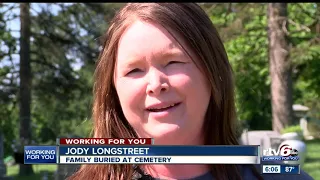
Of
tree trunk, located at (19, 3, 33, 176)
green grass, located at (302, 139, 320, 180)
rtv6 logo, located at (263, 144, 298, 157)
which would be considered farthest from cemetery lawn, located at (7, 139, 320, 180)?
tree trunk, located at (19, 3, 33, 176)

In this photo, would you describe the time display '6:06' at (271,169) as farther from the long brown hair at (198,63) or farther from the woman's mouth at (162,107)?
the woman's mouth at (162,107)

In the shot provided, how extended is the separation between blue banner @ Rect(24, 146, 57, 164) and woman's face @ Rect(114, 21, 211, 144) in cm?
17

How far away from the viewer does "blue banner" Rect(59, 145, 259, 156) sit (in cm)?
75

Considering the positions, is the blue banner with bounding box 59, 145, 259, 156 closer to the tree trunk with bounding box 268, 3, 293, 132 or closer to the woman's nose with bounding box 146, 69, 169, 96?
the woman's nose with bounding box 146, 69, 169, 96

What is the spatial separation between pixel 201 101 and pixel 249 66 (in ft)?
12.8

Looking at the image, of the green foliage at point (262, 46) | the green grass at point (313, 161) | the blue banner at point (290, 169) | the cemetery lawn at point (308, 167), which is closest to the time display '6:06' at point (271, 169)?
the blue banner at point (290, 169)

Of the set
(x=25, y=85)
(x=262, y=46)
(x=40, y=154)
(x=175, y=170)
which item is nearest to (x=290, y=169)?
(x=175, y=170)

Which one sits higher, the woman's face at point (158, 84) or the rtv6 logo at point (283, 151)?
the woman's face at point (158, 84)

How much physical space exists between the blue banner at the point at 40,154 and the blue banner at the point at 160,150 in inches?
0.6

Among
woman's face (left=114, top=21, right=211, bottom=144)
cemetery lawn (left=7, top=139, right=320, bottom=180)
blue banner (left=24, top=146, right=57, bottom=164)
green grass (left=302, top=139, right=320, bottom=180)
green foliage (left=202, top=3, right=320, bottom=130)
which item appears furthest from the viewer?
green foliage (left=202, top=3, right=320, bottom=130)

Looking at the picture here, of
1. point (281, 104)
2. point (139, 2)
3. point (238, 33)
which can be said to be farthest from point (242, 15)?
point (139, 2)

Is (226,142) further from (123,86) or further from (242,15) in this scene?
(242,15)

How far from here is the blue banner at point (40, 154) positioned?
835 millimetres

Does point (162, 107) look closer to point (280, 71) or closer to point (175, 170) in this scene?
point (175, 170)
